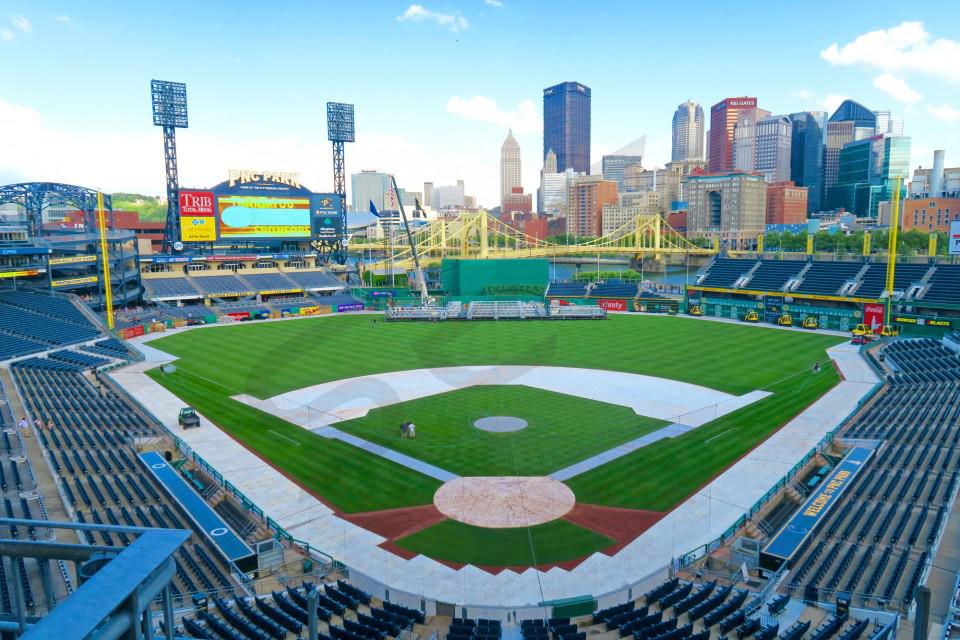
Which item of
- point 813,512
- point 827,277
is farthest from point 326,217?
point 813,512

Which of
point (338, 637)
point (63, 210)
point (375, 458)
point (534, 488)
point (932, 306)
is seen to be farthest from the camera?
point (63, 210)

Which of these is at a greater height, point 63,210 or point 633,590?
point 63,210

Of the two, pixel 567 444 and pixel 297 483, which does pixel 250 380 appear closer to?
pixel 297 483

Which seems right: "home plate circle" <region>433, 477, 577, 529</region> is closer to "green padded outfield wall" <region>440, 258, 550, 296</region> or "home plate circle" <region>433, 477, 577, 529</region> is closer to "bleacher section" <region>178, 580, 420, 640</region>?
"bleacher section" <region>178, 580, 420, 640</region>

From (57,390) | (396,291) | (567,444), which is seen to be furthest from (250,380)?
(396,291)

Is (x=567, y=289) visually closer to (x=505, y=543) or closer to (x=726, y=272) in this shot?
(x=726, y=272)

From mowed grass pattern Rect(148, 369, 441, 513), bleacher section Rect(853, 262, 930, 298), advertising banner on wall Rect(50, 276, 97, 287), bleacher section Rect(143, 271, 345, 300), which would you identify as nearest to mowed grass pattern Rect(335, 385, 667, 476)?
mowed grass pattern Rect(148, 369, 441, 513)

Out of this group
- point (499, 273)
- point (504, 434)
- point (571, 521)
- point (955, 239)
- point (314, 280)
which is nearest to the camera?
point (571, 521)
